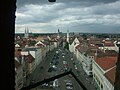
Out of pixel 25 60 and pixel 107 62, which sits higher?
pixel 107 62

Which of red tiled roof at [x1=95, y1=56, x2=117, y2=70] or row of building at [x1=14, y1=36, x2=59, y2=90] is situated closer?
row of building at [x1=14, y1=36, x2=59, y2=90]

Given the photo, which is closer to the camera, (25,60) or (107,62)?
(107,62)

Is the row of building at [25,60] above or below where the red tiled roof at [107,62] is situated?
below

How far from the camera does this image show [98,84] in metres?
24.8

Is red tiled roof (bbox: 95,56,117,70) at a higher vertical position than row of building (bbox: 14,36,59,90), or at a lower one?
higher

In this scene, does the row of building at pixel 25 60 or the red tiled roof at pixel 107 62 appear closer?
the row of building at pixel 25 60

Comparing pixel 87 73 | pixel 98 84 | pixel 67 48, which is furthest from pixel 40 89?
pixel 67 48
